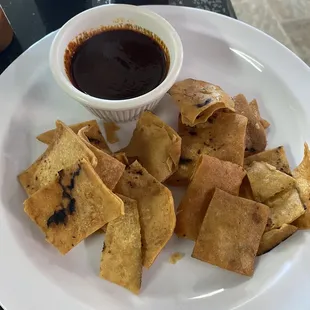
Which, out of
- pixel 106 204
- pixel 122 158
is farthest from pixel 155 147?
pixel 106 204

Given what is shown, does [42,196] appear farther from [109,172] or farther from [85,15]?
[85,15]

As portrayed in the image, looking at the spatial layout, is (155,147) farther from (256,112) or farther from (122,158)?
(256,112)

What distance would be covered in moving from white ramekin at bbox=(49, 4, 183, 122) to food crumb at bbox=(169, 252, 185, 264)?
0.30m

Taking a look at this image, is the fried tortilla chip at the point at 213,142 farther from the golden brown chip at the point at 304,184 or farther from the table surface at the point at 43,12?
the table surface at the point at 43,12

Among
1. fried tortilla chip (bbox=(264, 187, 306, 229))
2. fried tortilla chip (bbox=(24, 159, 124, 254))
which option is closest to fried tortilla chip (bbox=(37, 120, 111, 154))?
fried tortilla chip (bbox=(24, 159, 124, 254))

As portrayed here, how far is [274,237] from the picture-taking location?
0.88 meters

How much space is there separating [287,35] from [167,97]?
773 mm

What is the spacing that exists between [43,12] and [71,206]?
624 mm

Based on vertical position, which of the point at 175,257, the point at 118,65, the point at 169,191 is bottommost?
the point at 175,257

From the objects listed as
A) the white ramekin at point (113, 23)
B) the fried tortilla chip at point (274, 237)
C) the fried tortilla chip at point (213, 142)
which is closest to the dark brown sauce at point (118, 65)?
the white ramekin at point (113, 23)

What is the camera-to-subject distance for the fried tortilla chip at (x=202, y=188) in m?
A: 0.90

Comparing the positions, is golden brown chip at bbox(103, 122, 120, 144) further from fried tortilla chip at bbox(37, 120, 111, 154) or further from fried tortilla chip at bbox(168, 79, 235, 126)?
fried tortilla chip at bbox(168, 79, 235, 126)

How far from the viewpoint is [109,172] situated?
0.87 meters

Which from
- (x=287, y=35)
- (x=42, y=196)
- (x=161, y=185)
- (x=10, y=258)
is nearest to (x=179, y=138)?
(x=161, y=185)
